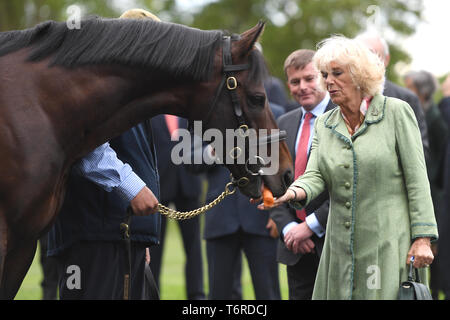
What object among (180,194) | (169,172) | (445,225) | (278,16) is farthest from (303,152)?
(278,16)

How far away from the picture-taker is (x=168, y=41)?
353 cm

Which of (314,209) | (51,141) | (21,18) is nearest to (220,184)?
(314,209)

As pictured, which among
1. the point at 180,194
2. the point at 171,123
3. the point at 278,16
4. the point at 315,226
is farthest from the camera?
the point at 278,16

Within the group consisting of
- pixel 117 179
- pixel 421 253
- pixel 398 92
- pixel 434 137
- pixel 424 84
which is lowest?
pixel 421 253

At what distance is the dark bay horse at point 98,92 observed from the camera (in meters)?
3.29

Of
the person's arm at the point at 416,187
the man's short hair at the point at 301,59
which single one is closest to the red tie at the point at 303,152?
the man's short hair at the point at 301,59

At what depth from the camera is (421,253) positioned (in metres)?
3.23

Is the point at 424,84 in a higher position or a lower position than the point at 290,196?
higher

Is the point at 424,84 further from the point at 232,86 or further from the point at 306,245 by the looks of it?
the point at 232,86

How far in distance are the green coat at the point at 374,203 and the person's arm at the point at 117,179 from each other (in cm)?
86

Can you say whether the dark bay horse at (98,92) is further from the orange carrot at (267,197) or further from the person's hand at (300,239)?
the person's hand at (300,239)

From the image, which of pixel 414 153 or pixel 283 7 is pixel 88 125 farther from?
pixel 283 7

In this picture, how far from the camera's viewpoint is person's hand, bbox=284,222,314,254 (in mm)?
4250

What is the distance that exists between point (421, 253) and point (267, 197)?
0.86m
